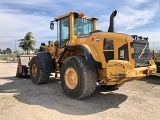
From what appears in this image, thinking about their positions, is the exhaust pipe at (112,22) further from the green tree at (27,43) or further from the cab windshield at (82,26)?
the green tree at (27,43)

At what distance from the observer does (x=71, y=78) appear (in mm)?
7527

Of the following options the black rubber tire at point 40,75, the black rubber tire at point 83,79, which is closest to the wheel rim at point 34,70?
the black rubber tire at point 40,75

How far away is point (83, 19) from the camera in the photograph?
8859mm

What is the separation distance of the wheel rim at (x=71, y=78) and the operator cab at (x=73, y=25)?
4.63 feet

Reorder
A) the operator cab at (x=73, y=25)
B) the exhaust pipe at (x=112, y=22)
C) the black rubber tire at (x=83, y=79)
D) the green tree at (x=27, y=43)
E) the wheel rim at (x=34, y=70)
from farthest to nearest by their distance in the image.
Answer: the green tree at (x=27, y=43)
the wheel rim at (x=34, y=70)
the operator cab at (x=73, y=25)
the exhaust pipe at (x=112, y=22)
the black rubber tire at (x=83, y=79)

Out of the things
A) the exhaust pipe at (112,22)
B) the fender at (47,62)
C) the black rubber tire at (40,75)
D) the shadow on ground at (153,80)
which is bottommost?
the shadow on ground at (153,80)

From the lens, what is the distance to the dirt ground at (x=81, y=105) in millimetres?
5699

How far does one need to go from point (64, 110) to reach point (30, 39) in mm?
45224

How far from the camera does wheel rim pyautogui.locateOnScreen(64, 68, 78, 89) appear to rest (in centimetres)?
730

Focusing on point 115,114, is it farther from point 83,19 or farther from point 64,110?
point 83,19

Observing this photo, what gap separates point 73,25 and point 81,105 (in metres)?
3.17

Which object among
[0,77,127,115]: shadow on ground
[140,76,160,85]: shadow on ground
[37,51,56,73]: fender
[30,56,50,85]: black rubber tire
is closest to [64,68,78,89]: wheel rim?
[0,77,127,115]: shadow on ground

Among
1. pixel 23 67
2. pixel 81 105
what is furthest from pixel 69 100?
pixel 23 67

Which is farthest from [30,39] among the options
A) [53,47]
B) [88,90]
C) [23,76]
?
[88,90]
